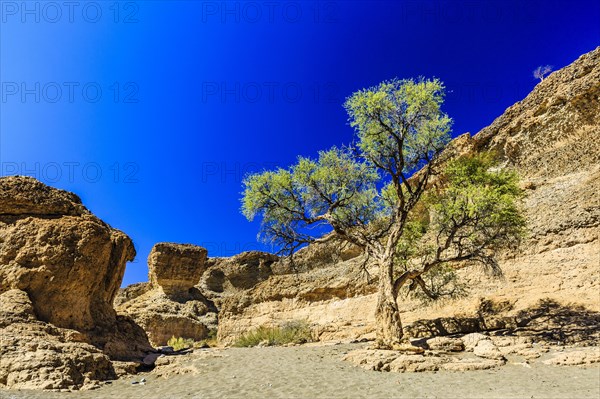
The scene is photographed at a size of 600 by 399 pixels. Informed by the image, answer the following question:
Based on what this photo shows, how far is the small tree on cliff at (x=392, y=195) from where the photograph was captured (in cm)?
1486

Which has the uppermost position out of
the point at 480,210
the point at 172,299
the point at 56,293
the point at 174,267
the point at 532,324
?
the point at 174,267

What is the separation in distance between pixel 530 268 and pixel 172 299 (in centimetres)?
4057

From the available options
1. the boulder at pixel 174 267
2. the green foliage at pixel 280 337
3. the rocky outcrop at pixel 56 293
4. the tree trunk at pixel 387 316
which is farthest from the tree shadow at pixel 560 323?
the boulder at pixel 174 267

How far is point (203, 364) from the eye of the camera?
36.5ft

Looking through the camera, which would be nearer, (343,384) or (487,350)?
(343,384)

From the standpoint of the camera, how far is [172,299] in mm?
45625

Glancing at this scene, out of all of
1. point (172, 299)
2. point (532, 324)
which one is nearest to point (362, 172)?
point (532, 324)

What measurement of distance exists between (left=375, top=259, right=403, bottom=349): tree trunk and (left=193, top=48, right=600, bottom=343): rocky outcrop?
14.1 ft

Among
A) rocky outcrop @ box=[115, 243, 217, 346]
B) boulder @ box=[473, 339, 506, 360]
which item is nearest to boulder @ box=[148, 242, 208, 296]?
rocky outcrop @ box=[115, 243, 217, 346]

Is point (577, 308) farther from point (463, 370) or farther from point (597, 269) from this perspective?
point (463, 370)

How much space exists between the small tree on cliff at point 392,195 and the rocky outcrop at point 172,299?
2708 centimetres

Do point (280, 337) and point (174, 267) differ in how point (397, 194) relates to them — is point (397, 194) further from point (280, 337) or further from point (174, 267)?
point (174, 267)

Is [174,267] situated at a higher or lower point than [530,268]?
higher

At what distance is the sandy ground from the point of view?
6.90 metres
